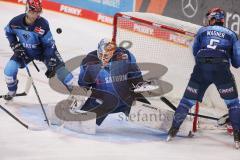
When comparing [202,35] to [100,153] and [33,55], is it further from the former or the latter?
[33,55]

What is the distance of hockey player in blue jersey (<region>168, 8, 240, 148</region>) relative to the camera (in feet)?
16.8

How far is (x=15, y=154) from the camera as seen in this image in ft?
15.5

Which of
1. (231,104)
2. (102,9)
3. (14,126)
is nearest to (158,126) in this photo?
(231,104)

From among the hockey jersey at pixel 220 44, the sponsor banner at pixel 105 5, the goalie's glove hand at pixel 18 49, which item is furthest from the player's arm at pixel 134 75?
the sponsor banner at pixel 105 5

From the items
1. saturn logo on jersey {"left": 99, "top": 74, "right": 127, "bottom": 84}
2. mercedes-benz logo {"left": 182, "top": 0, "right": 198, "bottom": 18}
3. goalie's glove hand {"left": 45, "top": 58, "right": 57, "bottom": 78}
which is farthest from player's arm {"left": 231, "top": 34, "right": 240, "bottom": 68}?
mercedes-benz logo {"left": 182, "top": 0, "right": 198, "bottom": 18}

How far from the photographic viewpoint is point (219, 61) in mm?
5113

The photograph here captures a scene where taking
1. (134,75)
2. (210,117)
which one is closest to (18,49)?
(134,75)

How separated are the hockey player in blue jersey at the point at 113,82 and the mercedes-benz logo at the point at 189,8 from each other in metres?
2.61

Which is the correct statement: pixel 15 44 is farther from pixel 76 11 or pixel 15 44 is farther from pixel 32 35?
pixel 76 11

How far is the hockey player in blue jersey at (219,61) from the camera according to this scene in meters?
5.12

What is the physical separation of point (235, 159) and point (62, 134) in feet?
5.06

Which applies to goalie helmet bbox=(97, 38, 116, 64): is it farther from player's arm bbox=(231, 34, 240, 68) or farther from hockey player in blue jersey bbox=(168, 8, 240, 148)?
player's arm bbox=(231, 34, 240, 68)

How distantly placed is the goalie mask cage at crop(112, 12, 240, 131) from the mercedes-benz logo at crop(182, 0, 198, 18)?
1564 millimetres

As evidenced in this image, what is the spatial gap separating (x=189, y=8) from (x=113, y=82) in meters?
2.89
